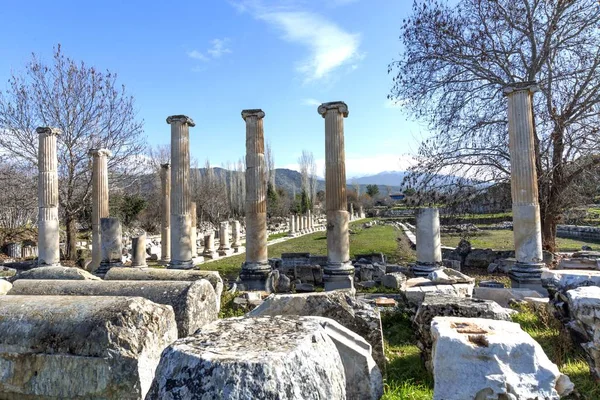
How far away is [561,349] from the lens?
Result: 4.41 meters

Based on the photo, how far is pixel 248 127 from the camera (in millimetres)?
10586

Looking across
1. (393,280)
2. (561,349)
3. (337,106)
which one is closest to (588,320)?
(561,349)

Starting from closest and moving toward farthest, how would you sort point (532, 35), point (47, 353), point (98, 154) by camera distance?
1. point (47, 353)
2. point (532, 35)
3. point (98, 154)

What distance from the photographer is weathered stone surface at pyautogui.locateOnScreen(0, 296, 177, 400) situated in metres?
2.88

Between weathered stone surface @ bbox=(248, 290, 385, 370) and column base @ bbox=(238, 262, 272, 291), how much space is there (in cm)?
561

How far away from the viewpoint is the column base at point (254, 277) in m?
9.94

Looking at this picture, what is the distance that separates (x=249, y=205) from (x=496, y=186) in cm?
885

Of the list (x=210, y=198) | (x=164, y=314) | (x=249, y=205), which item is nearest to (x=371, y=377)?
(x=164, y=314)

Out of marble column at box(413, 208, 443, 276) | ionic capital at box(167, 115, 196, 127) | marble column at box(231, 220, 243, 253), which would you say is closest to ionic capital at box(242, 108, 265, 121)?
ionic capital at box(167, 115, 196, 127)

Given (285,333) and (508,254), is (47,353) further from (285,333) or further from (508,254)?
(508,254)

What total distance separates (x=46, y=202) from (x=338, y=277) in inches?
373

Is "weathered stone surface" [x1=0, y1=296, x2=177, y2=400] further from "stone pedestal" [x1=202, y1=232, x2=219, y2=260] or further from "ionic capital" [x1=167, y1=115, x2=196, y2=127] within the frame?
"stone pedestal" [x1=202, y1=232, x2=219, y2=260]

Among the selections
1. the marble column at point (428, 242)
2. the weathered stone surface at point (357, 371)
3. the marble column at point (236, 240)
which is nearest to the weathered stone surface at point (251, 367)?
the weathered stone surface at point (357, 371)

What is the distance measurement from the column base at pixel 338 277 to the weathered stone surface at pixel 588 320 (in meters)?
5.63
